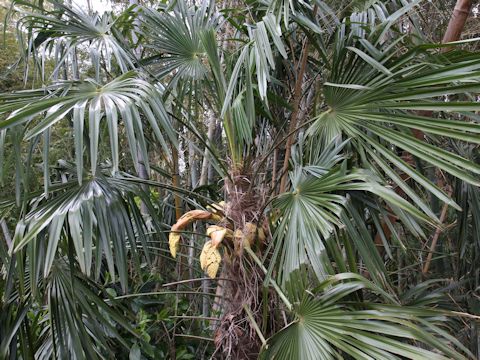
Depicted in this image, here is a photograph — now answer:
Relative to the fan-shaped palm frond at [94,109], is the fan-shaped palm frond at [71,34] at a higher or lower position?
higher

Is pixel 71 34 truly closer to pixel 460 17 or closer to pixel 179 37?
pixel 179 37

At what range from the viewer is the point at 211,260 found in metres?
1.35

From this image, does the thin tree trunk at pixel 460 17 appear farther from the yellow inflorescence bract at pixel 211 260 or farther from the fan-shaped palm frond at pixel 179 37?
the yellow inflorescence bract at pixel 211 260

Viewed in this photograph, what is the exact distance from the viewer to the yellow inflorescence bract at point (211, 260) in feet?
4.41

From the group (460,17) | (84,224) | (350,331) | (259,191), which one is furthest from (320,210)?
(460,17)

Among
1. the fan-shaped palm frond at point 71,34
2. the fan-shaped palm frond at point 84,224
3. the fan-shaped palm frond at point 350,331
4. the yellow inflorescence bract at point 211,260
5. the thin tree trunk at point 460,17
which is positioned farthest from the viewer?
the thin tree trunk at point 460,17

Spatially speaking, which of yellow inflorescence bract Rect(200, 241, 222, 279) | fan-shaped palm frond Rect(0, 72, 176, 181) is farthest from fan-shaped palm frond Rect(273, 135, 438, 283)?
fan-shaped palm frond Rect(0, 72, 176, 181)

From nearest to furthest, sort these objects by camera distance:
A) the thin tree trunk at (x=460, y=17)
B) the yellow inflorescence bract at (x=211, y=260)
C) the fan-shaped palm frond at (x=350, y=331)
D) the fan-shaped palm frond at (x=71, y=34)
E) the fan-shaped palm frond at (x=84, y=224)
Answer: the fan-shaped palm frond at (x=350, y=331)
the fan-shaped palm frond at (x=84, y=224)
the yellow inflorescence bract at (x=211, y=260)
the fan-shaped palm frond at (x=71, y=34)
the thin tree trunk at (x=460, y=17)

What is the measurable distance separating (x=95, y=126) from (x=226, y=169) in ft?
2.03

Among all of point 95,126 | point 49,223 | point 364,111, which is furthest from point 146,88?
point 364,111

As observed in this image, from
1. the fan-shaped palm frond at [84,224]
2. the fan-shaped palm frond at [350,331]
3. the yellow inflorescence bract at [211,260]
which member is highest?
the fan-shaped palm frond at [84,224]

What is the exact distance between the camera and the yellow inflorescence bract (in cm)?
134

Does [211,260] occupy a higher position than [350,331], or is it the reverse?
[211,260]

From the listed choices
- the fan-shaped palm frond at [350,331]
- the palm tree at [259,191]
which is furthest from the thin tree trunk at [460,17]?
the fan-shaped palm frond at [350,331]
